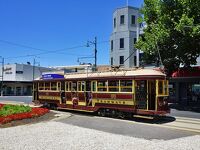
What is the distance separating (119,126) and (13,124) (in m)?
5.55

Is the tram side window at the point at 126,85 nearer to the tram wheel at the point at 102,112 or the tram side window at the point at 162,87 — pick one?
the tram side window at the point at 162,87

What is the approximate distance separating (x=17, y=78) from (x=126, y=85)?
6356 centimetres

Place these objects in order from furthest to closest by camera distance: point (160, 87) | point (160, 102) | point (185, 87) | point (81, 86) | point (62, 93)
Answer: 1. point (185, 87)
2. point (62, 93)
3. point (81, 86)
4. point (160, 87)
5. point (160, 102)

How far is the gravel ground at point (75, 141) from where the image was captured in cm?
1262

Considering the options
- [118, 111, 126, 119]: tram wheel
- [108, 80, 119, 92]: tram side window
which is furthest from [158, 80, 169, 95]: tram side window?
[118, 111, 126, 119]: tram wheel

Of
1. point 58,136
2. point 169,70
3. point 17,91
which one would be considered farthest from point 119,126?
point 17,91

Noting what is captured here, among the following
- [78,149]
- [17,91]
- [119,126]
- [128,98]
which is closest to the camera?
[78,149]

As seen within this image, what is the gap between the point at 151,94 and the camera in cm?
2088

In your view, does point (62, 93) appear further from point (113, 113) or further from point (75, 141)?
point (75, 141)

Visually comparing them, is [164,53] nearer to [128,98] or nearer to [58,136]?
[128,98]

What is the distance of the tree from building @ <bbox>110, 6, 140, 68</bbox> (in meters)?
20.5

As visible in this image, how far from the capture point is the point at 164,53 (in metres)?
30.6

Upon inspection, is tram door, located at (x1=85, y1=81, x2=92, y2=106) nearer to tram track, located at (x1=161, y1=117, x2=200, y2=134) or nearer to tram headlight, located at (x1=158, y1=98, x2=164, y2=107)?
tram headlight, located at (x1=158, y1=98, x2=164, y2=107)

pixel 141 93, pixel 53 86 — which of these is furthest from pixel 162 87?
pixel 53 86
